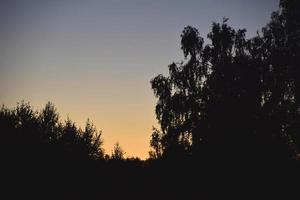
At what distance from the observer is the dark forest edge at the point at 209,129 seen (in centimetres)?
3162

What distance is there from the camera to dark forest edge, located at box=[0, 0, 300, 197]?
31.6 meters

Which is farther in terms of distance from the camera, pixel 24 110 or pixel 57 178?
pixel 24 110

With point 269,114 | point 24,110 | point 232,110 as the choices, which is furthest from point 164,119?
point 24,110

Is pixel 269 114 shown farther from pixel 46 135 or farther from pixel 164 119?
pixel 46 135

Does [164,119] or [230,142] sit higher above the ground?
[164,119]

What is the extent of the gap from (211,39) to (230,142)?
10.8 metres

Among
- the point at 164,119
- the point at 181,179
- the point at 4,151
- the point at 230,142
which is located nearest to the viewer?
the point at 4,151

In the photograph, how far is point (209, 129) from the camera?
1362 inches

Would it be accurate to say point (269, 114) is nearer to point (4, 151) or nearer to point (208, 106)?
point (208, 106)

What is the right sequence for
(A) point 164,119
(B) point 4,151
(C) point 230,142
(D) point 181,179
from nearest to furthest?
(B) point 4,151, (C) point 230,142, (D) point 181,179, (A) point 164,119

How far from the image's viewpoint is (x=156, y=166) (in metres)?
38.9

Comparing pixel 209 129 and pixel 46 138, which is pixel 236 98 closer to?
pixel 209 129

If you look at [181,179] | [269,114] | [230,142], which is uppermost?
[269,114]

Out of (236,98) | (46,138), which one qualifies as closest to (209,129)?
(236,98)
